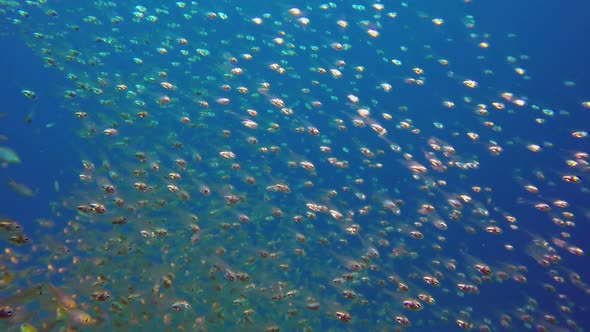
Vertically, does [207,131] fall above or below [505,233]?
below

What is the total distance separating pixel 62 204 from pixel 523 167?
966 inches

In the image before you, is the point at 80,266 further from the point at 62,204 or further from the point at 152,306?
the point at 62,204

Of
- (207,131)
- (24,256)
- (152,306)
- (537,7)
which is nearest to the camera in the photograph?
(152,306)

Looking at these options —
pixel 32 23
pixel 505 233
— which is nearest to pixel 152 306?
pixel 32 23

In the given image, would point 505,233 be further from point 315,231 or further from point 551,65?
point 315,231

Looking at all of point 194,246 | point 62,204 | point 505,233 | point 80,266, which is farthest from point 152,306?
point 505,233

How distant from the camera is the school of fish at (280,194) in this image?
9594 millimetres

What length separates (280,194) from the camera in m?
21.0

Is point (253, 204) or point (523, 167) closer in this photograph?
point (253, 204)

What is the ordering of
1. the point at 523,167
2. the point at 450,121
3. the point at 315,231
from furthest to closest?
the point at 450,121 → the point at 523,167 → the point at 315,231

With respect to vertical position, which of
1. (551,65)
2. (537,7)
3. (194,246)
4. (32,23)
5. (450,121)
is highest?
(537,7)

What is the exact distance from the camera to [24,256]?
1010 cm

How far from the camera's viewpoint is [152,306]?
336 inches

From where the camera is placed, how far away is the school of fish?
31.5 ft
